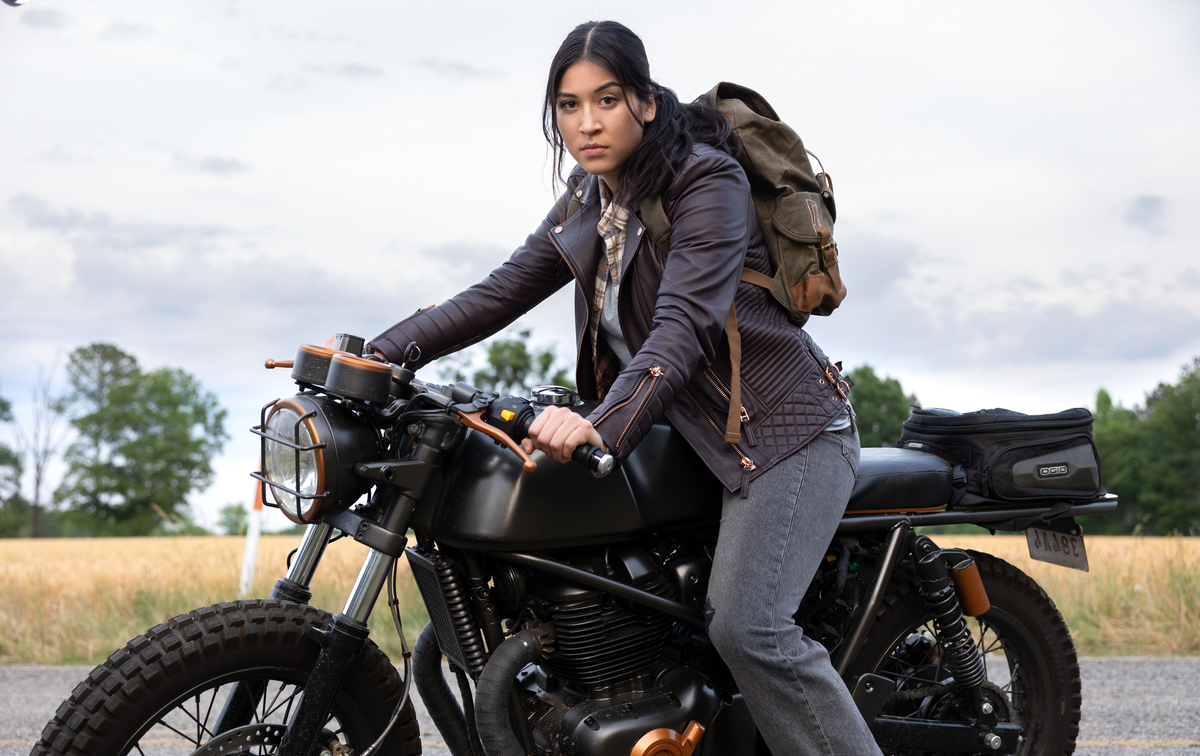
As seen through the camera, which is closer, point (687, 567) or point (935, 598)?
point (687, 567)

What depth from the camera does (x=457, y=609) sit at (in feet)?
8.12

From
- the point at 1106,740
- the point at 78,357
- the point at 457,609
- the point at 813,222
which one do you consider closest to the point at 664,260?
the point at 813,222

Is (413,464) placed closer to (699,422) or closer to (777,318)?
(699,422)

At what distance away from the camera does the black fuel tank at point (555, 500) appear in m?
2.38

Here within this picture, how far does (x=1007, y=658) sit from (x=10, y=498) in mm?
64677

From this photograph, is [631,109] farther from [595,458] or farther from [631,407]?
[595,458]

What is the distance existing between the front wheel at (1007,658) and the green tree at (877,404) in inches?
2067

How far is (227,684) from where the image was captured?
7.60ft

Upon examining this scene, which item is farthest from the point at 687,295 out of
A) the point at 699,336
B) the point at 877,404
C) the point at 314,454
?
the point at 877,404

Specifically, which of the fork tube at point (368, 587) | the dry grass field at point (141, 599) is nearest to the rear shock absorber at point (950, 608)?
the fork tube at point (368, 587)

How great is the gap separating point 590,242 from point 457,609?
3.45 ft

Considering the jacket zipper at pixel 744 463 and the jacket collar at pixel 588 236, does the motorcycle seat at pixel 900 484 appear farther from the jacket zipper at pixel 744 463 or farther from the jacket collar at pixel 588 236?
the jacket collar at pixel 588 236

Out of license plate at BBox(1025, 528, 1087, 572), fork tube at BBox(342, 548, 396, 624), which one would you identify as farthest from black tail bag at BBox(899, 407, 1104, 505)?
fork tube at BBox(342, 548, 396, 624)

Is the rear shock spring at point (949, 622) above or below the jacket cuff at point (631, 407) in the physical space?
below
